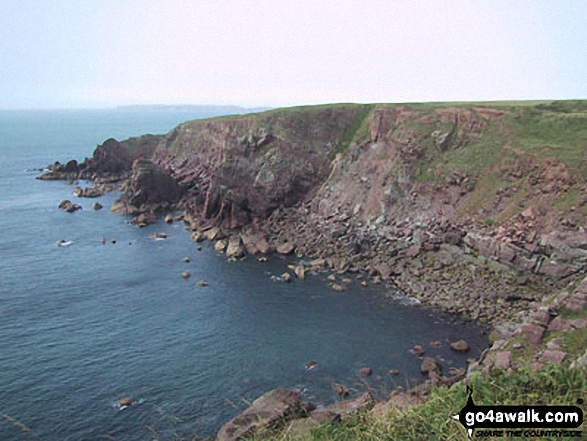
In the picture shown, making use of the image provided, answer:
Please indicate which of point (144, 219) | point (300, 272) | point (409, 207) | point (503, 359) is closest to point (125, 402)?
point (503, 359)

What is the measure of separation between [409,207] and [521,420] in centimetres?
6053

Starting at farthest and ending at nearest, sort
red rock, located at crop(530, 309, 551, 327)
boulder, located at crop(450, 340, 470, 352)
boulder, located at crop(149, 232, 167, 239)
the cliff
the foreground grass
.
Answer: boulder, located at crop(149, 232, 167, 239) → the cliff → boulder, located at crop(450, 340, 470, 352) → red rock, located at crop(530, 309, 551, 327) → the foreground grass

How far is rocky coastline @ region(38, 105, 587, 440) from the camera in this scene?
49.4 m

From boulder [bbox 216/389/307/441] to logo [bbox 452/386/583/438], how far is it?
411 inches

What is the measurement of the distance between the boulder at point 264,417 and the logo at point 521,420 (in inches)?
411

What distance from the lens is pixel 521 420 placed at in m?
11.0

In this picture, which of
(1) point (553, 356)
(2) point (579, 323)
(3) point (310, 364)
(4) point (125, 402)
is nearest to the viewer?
(1) point (553, 356)

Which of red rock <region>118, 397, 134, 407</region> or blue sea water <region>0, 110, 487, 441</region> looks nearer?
blue sea water <region>0, 110, 487, 441</region>

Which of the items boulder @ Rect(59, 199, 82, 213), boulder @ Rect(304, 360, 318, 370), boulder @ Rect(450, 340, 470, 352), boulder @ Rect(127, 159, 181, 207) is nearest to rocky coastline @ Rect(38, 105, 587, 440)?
boulder @ Rect(127, 159, 181, 207)

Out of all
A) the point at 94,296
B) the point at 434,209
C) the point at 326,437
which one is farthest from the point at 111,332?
the point at 434,209

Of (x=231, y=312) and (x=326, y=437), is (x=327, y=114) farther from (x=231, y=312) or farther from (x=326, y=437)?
(x=326, y=437)

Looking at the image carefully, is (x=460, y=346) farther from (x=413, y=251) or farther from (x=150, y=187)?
(x=150, y=187)

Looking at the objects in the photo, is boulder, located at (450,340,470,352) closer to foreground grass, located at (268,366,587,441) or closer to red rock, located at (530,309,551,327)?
red rock, located at (530,309,551,327)

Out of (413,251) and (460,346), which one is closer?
(460,346)
